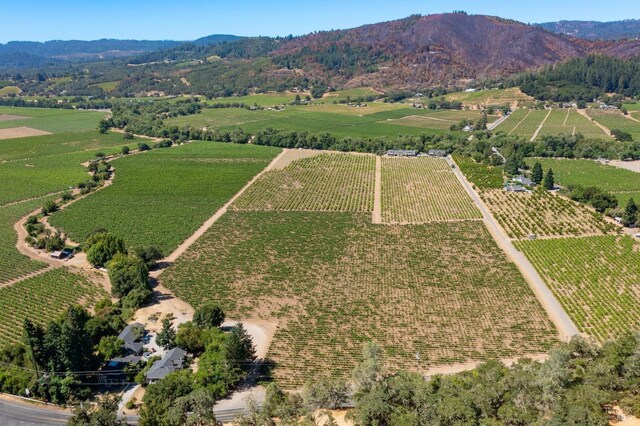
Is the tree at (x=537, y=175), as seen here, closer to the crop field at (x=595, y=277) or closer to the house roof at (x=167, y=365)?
the crop field at (x=595, y=277)

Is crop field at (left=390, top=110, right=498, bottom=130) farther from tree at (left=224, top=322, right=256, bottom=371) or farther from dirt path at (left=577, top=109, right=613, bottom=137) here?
tree at (left=224, top=322, right=256, bottom=371)

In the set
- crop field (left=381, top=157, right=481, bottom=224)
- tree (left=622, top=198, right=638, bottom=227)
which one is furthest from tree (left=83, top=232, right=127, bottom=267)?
tree (left=622, top=198, right=638, bottom=227)

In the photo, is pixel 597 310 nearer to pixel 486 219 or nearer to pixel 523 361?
pixel 523 361

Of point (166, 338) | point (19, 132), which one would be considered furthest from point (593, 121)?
point (19, 132)

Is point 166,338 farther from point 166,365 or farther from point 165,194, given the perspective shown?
point 165,194

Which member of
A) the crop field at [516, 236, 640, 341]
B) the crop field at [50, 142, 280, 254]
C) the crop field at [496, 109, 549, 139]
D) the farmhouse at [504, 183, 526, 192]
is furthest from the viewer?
the crop field at [496, 109, 549, 139]

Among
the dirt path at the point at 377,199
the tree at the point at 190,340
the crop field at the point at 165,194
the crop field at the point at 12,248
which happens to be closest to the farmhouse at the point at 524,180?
the dirt path at the point at 377,199
